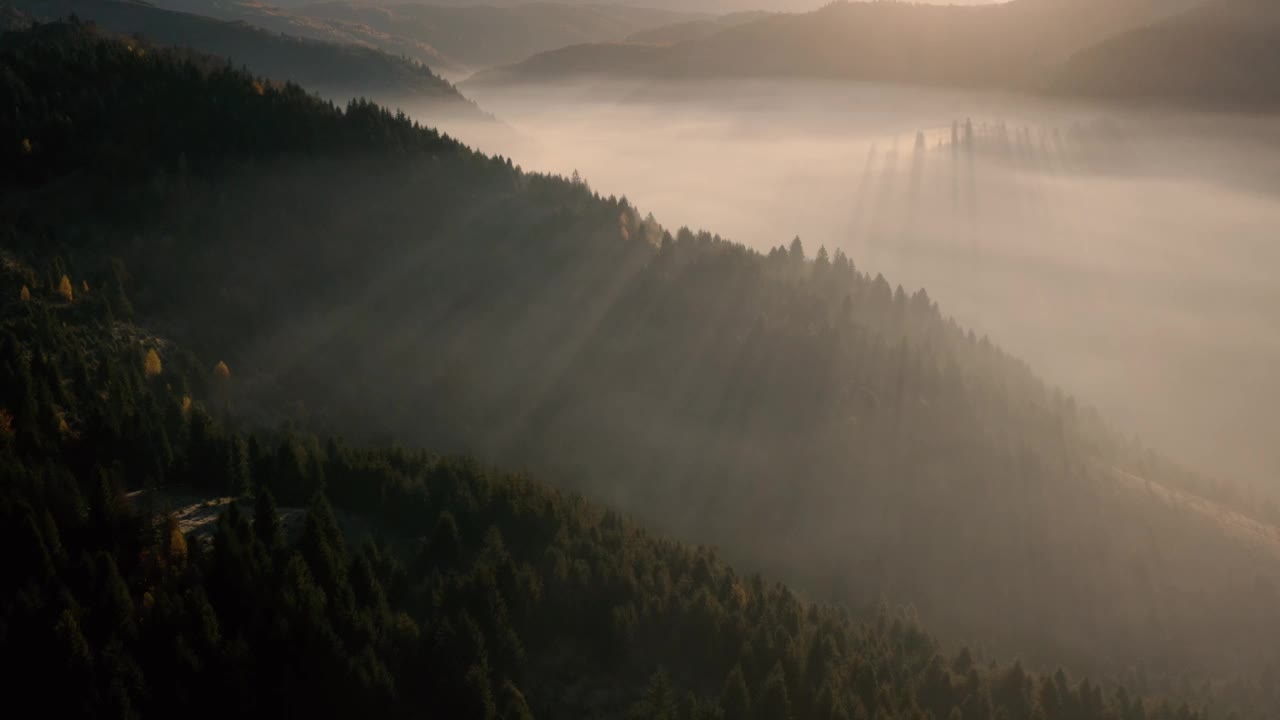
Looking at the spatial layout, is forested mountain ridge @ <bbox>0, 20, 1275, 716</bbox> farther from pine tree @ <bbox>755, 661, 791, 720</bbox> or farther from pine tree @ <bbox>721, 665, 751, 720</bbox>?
pine tree @ <bbox>755, 661, 791, 720</bbox>

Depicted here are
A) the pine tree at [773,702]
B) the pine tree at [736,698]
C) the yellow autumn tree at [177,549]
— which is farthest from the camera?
the pine tree at [773,702]

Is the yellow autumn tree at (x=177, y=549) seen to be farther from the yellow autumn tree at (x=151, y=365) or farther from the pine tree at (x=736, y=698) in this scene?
the yellow autumn tree at (x=151, y=365)

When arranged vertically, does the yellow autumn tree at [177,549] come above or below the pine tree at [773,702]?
above

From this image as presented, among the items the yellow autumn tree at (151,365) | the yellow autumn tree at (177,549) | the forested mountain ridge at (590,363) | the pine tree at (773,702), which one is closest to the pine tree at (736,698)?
the pine tree at (773,702)

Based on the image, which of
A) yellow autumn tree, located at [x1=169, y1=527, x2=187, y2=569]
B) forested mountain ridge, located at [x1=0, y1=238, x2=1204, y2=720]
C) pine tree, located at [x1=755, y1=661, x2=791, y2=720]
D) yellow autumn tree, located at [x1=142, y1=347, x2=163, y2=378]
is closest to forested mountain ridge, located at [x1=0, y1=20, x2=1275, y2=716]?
yellow autumn tree, located at [x1=142, y1=347, x2=163, y2=378]

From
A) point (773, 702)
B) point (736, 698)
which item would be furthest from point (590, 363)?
point (773, 702)

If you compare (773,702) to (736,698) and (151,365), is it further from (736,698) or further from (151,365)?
(151,365)

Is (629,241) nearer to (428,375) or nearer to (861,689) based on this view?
(428,375)
